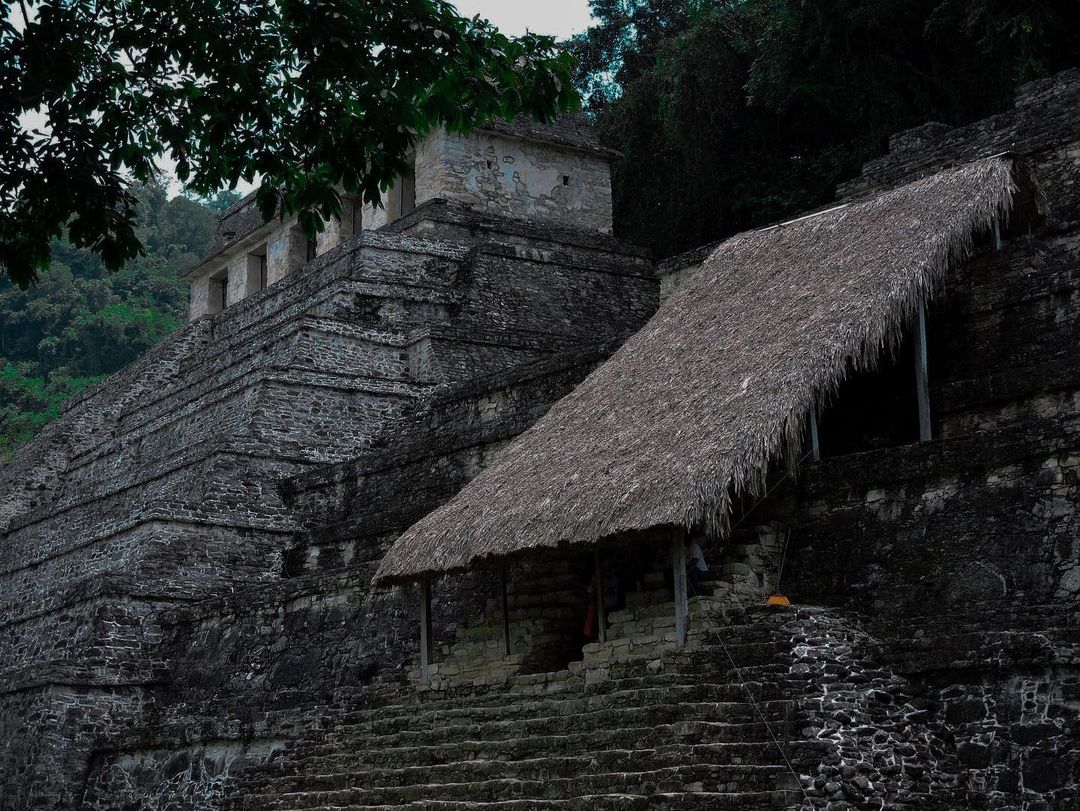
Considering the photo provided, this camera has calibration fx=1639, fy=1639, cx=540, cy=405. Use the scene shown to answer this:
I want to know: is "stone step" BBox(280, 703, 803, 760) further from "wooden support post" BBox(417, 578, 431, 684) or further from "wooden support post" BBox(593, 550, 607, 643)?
"wooden support post" BBox(593, 550, 607, 643)

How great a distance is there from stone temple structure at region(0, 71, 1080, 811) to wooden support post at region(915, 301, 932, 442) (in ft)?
0.12

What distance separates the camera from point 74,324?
1533 inches

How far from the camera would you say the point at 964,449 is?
992 centimetres

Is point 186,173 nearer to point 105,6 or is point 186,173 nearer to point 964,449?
point 105,6

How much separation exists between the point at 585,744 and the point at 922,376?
131 inches

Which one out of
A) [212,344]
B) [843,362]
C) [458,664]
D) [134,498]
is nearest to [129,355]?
[212,344]

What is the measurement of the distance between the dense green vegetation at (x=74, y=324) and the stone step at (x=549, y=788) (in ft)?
77.9

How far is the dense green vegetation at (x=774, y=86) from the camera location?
18.2m

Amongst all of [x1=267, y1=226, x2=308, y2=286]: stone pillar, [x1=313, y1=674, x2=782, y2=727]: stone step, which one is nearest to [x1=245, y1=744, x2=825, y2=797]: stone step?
[x1=313, y1=674, x2=782, y2=727]: stone step

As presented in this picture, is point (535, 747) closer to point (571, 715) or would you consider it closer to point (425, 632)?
point (571, 715)

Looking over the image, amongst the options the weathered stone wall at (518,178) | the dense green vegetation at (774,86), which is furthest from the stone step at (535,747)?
the dense green vegetation at (774,86)

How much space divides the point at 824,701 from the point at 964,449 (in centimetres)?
190

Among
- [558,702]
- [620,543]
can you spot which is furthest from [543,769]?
[620,543]

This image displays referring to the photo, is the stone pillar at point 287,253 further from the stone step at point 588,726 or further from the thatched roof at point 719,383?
the stone step at point 588,726
